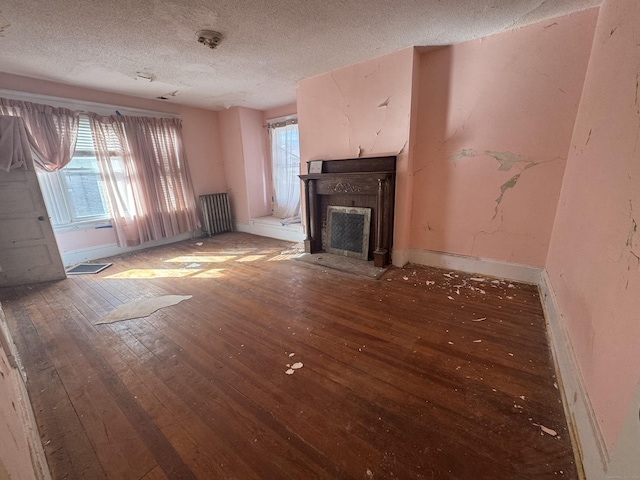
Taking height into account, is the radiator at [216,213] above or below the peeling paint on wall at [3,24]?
below

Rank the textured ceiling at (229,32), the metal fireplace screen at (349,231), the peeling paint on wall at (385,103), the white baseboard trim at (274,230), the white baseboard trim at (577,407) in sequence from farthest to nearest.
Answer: the white baseboard trim at (274,230) → the metal fireplace screen at (349,231) → the peeling paint on wall at (385,103) → the textured ceiling at (229,32) → the white baseboard trim at (577,407)

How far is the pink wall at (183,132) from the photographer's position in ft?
10.4

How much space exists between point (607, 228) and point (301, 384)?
1806 mm

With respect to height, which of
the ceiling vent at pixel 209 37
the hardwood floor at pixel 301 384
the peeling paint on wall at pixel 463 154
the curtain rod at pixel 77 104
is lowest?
the hardwood floor at pixel 301 384

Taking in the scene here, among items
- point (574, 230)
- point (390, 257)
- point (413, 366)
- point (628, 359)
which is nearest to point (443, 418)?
point (413, 366)

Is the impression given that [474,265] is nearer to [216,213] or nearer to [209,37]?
[209,37]

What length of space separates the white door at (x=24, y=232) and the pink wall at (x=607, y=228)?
4.82 m

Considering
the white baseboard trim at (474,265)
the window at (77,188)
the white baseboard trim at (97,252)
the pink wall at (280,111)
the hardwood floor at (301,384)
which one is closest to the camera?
the hardwood floor at (301,384)

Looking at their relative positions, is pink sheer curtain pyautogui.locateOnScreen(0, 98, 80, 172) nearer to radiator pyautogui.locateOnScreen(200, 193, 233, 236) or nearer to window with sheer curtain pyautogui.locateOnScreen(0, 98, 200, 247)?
window with sheer curtain pyautogui.locateOnScreen(0, 98, 200, 247)

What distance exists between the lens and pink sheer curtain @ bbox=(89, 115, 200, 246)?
3.76 metres

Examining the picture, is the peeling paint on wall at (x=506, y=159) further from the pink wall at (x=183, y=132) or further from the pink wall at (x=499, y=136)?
the pink wall at (x=183, y=132)

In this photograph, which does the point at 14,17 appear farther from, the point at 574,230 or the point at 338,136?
the point at 574,230

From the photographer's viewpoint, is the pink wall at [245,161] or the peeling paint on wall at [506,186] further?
the pink wall at [245,161]

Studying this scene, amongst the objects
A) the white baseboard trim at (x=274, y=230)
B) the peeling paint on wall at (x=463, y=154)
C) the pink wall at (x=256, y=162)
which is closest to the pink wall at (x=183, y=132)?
the pink wall at (x=256, y=162)
